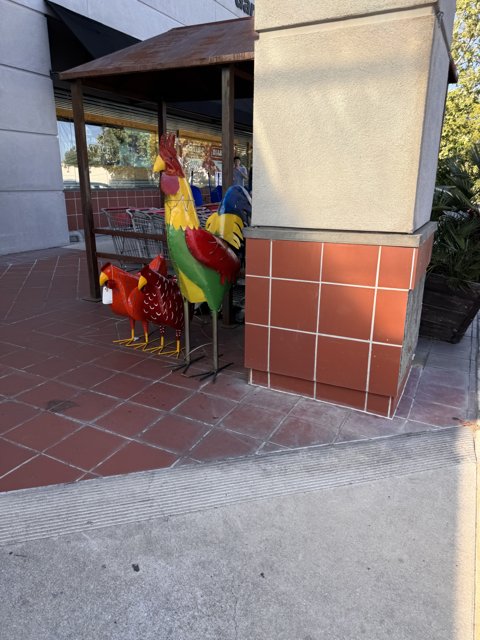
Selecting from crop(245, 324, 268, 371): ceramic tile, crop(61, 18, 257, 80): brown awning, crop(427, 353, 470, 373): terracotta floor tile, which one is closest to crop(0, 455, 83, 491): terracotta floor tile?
crop(245, 324, 268, 371): ceramic tile

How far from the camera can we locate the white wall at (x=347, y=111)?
2584mm

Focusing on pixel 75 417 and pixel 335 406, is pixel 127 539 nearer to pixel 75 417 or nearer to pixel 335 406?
pixel 75 417

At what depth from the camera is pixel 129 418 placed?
123 inches

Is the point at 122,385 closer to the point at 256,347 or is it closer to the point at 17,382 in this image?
the point at 17,382

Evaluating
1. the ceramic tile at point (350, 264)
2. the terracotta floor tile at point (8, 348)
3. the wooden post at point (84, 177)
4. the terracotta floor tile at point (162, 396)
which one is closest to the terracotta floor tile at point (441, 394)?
the ceramic tile at point (350, 264)

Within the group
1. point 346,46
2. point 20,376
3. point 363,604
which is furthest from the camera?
point 20,376

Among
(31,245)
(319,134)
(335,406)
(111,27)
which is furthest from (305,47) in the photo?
(111,27)

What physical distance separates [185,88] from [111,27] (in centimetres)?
503

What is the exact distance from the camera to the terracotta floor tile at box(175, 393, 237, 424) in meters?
3.15

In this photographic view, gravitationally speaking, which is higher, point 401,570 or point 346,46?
point 346,46

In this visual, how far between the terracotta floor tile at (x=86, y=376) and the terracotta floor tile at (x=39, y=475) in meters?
0.99

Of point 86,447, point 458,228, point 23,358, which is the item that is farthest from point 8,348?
point 458,228

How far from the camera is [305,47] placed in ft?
9.29

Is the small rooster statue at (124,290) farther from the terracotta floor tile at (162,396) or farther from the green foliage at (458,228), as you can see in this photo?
the green foliage at (458,228)
